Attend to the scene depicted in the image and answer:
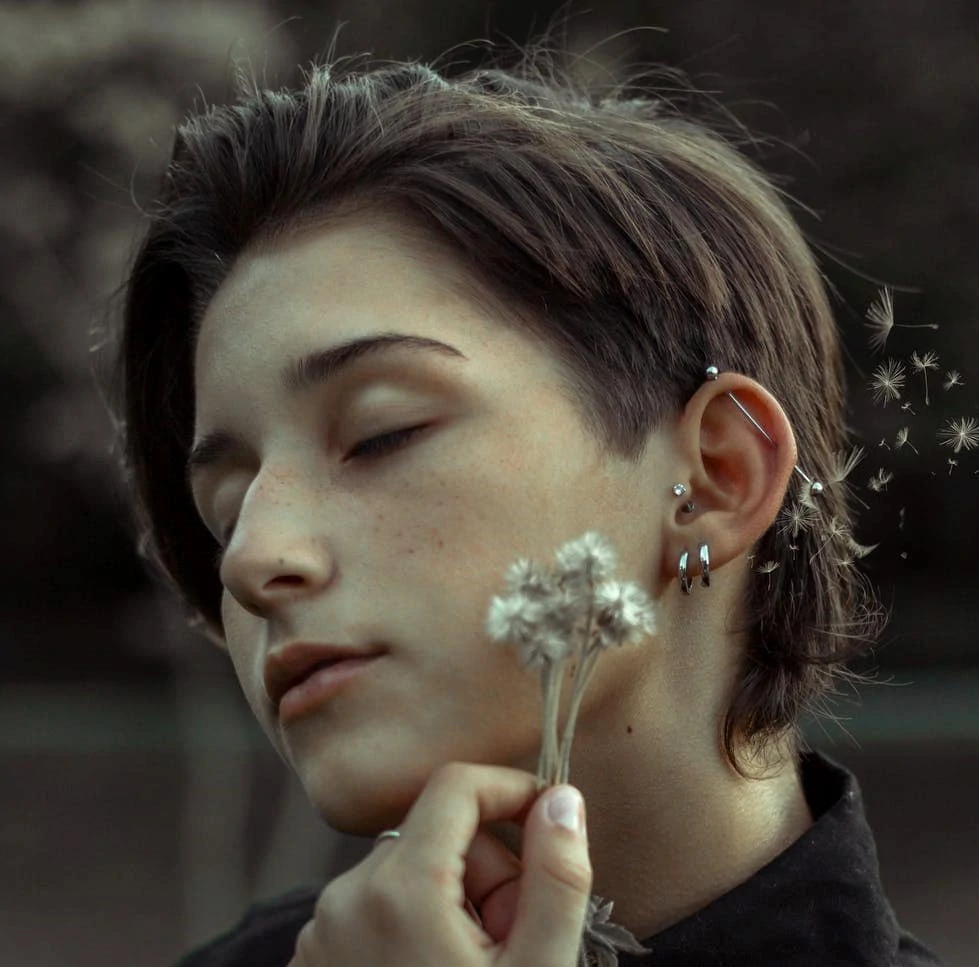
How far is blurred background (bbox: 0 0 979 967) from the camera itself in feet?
15.3

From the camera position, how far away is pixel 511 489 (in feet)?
6.49

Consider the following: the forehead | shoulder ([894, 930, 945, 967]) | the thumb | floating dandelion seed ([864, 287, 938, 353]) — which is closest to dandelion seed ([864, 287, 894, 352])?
floating dandelion seed ([864, 287, 938, 353])

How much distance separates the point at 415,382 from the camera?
2.01m

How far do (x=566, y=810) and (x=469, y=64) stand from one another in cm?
453

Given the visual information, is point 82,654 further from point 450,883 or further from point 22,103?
point 450,883

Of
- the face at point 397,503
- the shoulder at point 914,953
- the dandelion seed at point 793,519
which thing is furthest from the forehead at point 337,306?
the shoulder at point 914,953

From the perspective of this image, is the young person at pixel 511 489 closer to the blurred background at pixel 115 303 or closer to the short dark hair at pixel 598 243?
the short dark hair at pixel 598 243

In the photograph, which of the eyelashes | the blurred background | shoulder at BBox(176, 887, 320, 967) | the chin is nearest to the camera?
the chin

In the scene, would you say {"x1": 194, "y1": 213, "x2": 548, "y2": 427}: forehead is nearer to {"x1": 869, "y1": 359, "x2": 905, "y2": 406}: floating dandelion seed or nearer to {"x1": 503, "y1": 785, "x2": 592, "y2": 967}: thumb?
{"x1": 869, "y1": 359, "x2": 905, "y2": 406}: floating dandelion seed

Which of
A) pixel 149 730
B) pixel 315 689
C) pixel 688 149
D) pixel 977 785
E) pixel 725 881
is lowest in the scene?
pixel 149 730

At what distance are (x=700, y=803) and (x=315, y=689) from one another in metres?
0.61

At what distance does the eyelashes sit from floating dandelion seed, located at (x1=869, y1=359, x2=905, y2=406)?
0.65 metres

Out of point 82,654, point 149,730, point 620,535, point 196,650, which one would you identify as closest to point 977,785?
point 196,650

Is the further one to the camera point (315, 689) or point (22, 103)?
point (22, 103)
